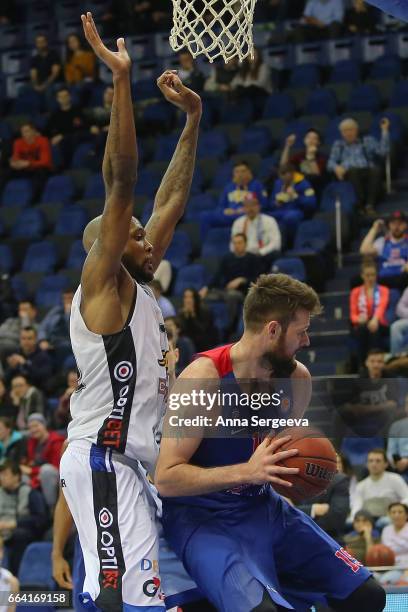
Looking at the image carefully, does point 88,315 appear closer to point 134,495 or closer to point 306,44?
point 134,495

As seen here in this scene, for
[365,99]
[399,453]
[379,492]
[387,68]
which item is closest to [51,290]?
[365,99]

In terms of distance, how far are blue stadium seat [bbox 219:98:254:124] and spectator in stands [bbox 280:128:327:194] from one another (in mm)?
2191

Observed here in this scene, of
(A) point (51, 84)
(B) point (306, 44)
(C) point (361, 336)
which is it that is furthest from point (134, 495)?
(A) point (51, 84)

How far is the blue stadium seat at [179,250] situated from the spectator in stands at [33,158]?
317 cm

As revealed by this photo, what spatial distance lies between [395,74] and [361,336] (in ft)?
17.2

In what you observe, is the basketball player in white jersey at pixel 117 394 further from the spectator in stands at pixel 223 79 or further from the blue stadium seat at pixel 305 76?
the spectator in stands at pixel 223 79

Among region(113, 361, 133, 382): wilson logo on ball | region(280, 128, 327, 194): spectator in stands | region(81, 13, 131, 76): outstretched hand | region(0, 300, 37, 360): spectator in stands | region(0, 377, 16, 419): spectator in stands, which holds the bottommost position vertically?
region(0, 377, 16, 419): spectator in stands

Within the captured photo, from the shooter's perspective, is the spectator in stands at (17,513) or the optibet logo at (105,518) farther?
the spectator in stands at (17,513)

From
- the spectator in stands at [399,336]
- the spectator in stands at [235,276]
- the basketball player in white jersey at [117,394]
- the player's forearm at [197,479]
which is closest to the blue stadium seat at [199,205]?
the spectator in stands at [235,276]

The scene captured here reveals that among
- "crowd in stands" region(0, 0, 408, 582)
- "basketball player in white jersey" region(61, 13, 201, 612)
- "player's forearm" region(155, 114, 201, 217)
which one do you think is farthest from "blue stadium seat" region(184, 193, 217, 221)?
"basketball player in white jersey" region(61, 13, 201, 612)

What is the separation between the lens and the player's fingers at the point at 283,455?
16.2ft

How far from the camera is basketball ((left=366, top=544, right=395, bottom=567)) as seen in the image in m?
7.66

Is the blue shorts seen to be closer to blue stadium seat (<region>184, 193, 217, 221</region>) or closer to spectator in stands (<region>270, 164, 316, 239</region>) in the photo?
spectator in stands (<region>270, 164, 316, 239</region>)

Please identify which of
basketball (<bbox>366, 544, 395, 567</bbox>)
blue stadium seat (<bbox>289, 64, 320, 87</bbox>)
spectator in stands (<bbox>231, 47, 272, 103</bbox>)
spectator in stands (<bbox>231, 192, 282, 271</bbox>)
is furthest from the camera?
spectator in stands (<bbox>231, 47, 272, 103</bbox>)
